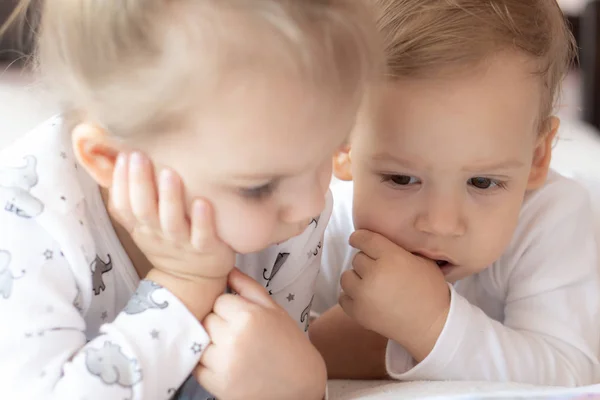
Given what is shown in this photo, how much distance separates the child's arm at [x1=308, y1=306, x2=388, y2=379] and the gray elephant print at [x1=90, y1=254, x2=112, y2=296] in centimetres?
37

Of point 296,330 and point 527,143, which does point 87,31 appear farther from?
point 527,143

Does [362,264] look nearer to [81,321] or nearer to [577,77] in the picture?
[81,321]

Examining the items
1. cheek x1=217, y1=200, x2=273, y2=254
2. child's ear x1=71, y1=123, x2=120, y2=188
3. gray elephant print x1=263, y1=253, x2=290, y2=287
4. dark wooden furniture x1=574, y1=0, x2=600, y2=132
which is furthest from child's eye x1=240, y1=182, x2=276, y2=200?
dark wooden furniture x1=574, y1=0, x2=600, y2=132

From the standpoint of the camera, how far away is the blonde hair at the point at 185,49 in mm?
529

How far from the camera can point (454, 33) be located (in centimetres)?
75

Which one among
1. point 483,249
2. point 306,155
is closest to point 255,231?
point 306,155

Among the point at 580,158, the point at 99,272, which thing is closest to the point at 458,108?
the point at 99,272

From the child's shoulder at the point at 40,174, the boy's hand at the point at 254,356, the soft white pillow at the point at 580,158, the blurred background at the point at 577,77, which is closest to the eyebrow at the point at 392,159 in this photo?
the boy's hand at the point at 254,356

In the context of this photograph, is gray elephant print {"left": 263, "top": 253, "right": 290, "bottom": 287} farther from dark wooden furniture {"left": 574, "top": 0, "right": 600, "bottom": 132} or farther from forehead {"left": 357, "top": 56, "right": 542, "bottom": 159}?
dark wooden furniture {"left": 574, "top": 0, "right": 600, "bottom": 132}

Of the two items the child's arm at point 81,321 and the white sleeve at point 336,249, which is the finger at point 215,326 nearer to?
the child's arm at point 81,321

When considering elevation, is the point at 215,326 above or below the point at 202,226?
below

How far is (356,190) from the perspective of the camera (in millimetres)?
837

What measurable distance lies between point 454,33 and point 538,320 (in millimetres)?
370

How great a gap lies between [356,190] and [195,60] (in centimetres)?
35
